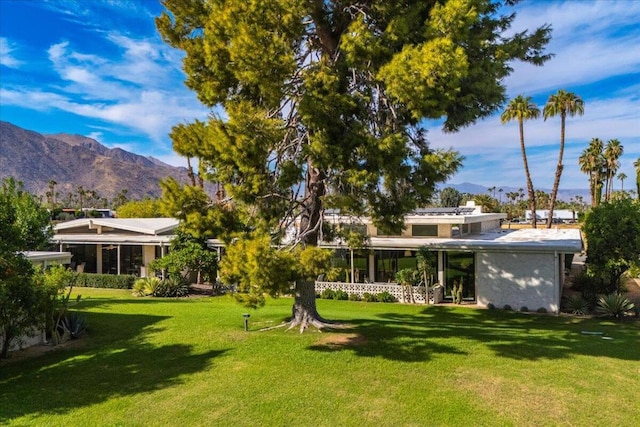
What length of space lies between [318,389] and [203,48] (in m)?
8.39

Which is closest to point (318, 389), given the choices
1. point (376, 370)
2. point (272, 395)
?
point (272, 395)

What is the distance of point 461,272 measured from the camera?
2105cm

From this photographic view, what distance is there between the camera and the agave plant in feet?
55.5

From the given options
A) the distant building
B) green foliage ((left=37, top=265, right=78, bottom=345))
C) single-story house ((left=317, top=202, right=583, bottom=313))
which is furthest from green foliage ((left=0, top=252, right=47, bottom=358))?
the distant building

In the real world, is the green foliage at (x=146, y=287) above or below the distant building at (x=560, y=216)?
below

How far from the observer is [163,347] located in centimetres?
1154

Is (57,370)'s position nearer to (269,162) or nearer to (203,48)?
(269,162)

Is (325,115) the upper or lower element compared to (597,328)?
upper

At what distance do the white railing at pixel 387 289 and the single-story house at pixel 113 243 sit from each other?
10519 millimetres

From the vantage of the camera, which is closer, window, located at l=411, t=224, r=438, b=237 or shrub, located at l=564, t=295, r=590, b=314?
shrub, located at l=564, t=295, r=590, b=314

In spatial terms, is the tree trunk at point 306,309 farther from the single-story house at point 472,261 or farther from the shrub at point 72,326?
the shrub at point 72,326

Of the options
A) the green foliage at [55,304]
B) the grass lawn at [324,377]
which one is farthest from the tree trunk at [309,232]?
the green foliage at [55,304]

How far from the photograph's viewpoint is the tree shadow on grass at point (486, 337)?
11.1m

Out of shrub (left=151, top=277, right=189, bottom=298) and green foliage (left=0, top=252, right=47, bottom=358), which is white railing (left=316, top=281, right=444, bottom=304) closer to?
shrub (left=151, top=277, right=189, bottom=298)
